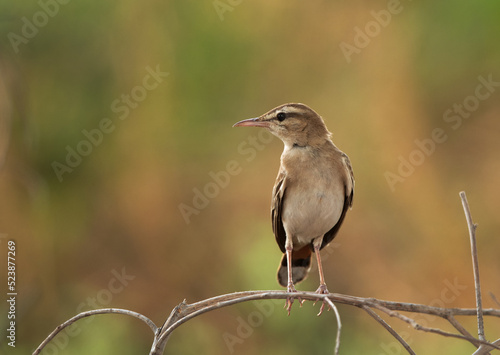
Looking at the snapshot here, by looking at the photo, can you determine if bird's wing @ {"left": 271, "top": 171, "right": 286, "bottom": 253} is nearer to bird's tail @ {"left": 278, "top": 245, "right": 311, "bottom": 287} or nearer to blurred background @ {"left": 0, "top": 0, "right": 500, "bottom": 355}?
bird's tail @ {"left": 278, "top": 245, "right": 311, "bottom": 287}

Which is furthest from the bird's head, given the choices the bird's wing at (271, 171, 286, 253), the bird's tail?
the bird's tail

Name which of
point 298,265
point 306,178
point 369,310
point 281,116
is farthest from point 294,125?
point 369,310

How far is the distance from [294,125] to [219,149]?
249 centimetres

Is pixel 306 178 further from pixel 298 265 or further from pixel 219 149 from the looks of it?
pixel 219 149

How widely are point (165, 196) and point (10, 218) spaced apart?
1.39 metres

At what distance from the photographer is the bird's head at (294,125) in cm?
310

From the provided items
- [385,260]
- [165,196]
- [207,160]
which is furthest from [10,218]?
[385,260]

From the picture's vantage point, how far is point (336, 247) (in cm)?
555

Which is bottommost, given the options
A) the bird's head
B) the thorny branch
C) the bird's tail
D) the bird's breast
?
the thorny branch

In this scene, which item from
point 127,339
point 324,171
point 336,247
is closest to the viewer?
point 324,171

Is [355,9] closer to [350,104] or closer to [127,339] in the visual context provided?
[350,104]

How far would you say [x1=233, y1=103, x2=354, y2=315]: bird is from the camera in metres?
3.09

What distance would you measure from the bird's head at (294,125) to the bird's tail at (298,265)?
68 cm

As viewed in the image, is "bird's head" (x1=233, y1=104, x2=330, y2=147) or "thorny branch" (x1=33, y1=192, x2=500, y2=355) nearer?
"thorny branch" (x1=33, y1=192, x2=500, y2=355)
